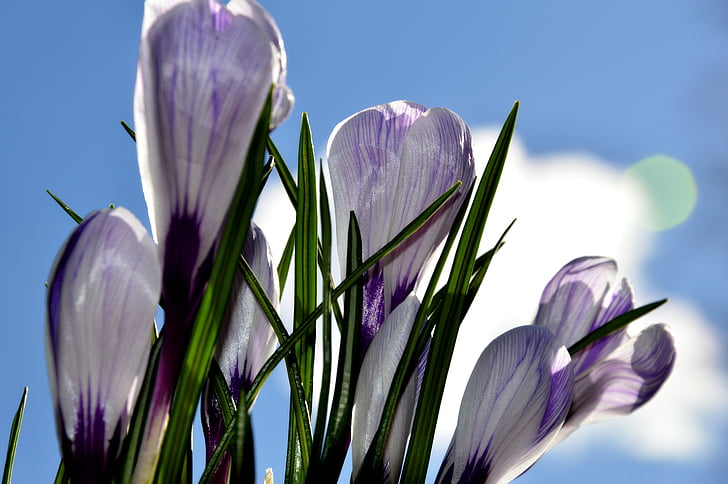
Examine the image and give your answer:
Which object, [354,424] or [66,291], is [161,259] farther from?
[354,424]

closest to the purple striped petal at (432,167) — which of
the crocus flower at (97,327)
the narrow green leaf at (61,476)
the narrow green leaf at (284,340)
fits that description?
the narrow green leaf at (284,340)

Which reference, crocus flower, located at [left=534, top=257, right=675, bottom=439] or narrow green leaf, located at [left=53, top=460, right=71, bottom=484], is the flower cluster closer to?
crocus flower, located at [left=534, top=257, right=675, bottom=439]

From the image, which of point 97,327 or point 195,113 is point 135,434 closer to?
point 97,327

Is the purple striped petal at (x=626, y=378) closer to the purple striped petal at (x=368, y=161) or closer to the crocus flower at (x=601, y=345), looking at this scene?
the crocus flower at (x=601, y=345)

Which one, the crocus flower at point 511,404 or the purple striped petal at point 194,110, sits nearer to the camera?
the purple striped petal at point 194,110

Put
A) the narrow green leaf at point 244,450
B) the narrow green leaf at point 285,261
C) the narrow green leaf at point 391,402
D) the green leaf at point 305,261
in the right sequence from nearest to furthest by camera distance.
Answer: the narrow green leaf at point 244,450, the narrow green leaf at point 391,402, the green leaf at point 305,261, the narrow green leaf at point 285,261

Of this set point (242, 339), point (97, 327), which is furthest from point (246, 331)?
point (97, 327)

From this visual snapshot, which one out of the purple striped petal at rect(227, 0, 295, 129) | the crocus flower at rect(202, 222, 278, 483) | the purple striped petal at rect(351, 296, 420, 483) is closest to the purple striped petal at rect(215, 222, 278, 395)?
the crocus flower at rect(202, 222, 278, 483)
